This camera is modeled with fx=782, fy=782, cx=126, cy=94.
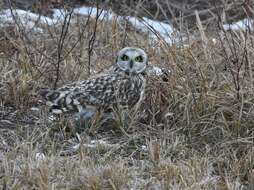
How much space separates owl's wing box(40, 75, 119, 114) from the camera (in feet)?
18.6

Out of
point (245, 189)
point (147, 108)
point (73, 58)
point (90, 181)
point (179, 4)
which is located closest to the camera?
point (90, 181)

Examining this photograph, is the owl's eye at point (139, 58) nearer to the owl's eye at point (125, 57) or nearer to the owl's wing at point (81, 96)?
the owl's eye at point (125, 57)

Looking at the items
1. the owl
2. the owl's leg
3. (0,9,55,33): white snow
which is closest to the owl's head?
the owl

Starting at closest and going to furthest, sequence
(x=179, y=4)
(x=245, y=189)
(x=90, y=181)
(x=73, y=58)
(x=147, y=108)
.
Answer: (x=90, y=181), (x=245, y=189), (x=147, y=108), (x=73, y=58), (x=179, y=4)

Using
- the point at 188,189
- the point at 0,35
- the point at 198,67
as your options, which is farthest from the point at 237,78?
the point at 0,35

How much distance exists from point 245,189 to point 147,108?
1401 millimetres

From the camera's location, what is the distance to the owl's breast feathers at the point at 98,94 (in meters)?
5.70

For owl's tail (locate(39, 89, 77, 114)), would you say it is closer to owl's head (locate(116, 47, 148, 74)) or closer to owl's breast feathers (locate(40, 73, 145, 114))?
owl's breast feathers (locate(40, 73, 145, 114))

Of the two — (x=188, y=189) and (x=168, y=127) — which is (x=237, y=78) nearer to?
(x=168, y=127)

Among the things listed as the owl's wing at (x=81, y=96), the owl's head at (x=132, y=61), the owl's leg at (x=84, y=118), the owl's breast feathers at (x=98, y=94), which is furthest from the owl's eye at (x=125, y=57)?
the owl's leg at (x=84, y=118)

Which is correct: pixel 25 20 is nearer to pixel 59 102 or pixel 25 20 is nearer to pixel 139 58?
pixel 139 58

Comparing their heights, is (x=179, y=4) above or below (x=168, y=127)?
above

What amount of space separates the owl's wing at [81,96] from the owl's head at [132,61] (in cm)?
19

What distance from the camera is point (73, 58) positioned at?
7211mm
